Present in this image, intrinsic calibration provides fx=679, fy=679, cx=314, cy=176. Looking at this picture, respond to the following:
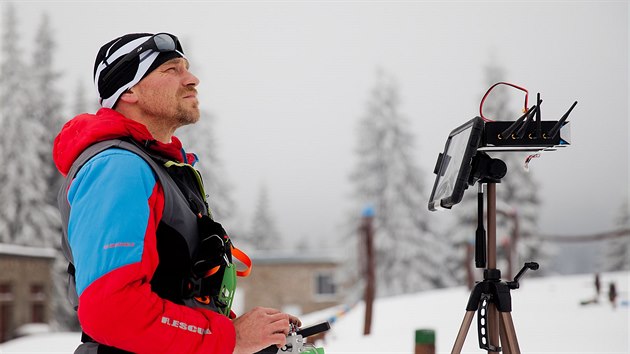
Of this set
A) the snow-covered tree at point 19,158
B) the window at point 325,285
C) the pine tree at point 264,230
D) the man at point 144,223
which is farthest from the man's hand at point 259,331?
the pine tree at point 264,230

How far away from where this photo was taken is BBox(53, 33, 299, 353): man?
2154 mm

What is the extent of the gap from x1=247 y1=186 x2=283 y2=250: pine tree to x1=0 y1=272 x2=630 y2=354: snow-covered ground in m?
40.0

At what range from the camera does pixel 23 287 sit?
22547 millimetres

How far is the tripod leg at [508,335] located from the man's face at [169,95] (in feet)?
5.86

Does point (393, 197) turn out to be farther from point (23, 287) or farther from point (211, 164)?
point (23, 287)

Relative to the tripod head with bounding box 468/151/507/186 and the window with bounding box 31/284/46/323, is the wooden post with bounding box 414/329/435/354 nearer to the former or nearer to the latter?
the tripod head with bounding box 468/151/507/186

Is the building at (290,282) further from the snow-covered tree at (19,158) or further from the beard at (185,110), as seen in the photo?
the beard at (185,110)

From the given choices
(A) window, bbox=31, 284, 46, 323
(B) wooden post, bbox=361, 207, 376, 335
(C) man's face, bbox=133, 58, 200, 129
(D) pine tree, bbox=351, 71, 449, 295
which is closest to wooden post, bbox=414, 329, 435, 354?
(C) man's face, bbox=133, 58, 200, 129

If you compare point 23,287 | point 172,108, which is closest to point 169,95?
point 172,108

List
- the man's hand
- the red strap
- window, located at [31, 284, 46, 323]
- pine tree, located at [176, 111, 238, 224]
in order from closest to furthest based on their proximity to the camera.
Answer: the man's hand
the red strap
window, located at [31, 284, 46, 323]
pine tree, located at [176, 111, 238, 224]

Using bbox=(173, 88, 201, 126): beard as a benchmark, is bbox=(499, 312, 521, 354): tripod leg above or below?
below

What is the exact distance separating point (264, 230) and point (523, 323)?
1857 inches

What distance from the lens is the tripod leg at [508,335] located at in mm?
3320

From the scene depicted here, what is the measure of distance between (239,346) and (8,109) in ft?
104
